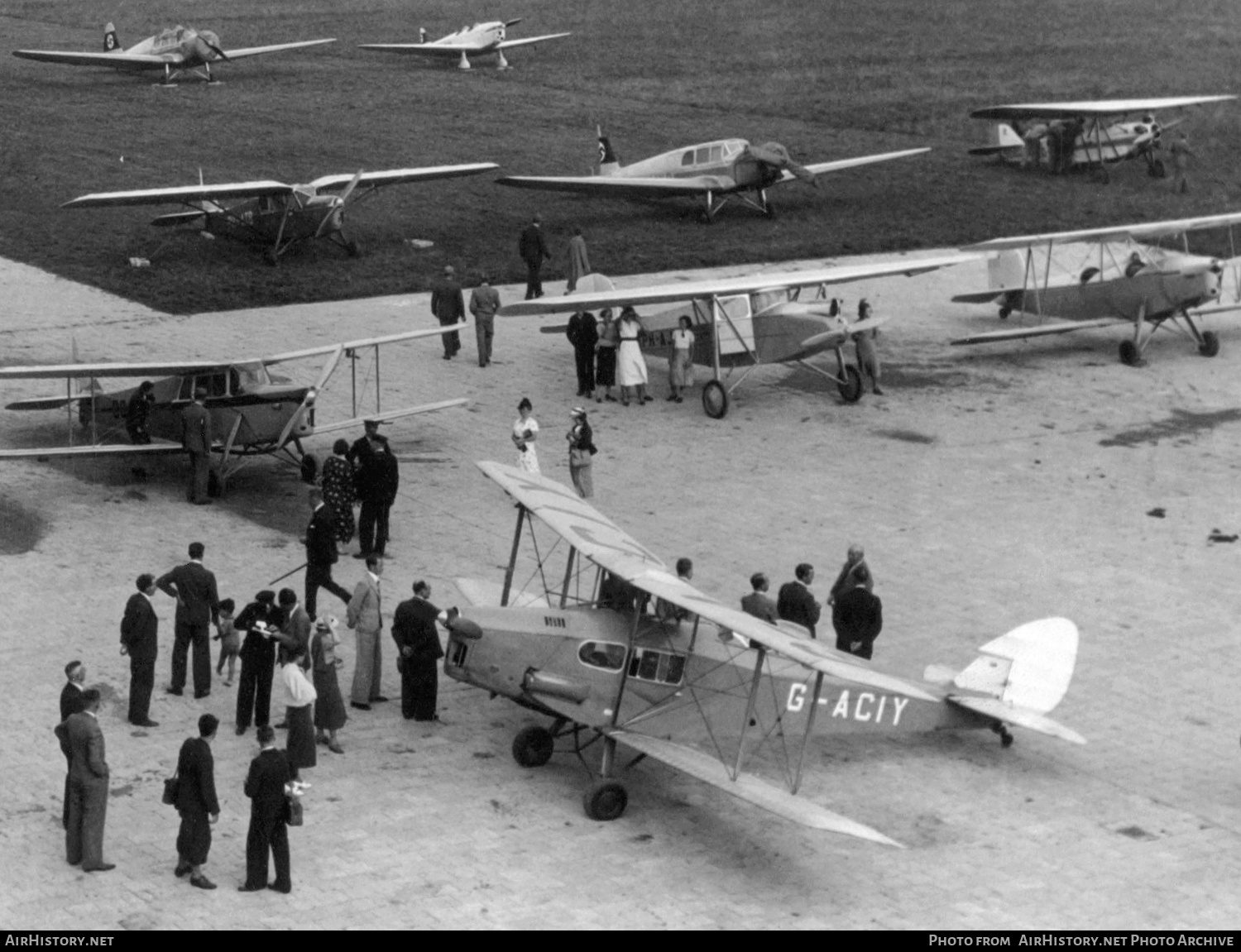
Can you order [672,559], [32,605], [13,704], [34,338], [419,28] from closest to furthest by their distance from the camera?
[13,704], [32,605], [672,559], [34,338], [419,28]

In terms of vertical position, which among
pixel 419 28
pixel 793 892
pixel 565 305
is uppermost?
Result: pixel 419 28

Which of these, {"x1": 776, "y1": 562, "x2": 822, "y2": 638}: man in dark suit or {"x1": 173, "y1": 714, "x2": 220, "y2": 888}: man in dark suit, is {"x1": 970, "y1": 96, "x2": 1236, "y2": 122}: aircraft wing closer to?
{"x1": 776, "y1": 562, "x2": 822, "y2": 638}: man in dark suit

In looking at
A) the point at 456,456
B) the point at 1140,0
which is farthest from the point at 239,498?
the point at 1140,0

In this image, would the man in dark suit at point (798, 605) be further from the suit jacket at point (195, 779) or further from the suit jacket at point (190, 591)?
the suit jacket at point (195, 779)

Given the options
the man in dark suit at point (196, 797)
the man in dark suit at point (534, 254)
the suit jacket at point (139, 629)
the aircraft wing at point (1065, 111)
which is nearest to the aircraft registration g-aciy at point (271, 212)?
the man in dark suit at point (534, 254)

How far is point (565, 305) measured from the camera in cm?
2544

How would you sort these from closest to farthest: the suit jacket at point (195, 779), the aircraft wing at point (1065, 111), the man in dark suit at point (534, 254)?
the suit jacket at point (195, 779), the man in dark suit at point (534, 254), the aircraft wing at point (1065, 111)

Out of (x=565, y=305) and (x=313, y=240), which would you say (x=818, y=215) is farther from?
(x=565, y=305)

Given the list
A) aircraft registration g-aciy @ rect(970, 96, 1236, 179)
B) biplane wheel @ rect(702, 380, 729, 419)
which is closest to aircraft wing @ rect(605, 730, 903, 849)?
biplane wheel @ rect(702, 380, 729, 419)

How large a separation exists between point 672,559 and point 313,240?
17.1m

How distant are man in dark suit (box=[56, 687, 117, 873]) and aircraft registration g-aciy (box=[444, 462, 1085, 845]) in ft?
9.59

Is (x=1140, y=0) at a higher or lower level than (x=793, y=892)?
higher

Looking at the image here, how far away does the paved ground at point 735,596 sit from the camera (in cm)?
1350

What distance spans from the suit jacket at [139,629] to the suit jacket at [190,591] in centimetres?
58
